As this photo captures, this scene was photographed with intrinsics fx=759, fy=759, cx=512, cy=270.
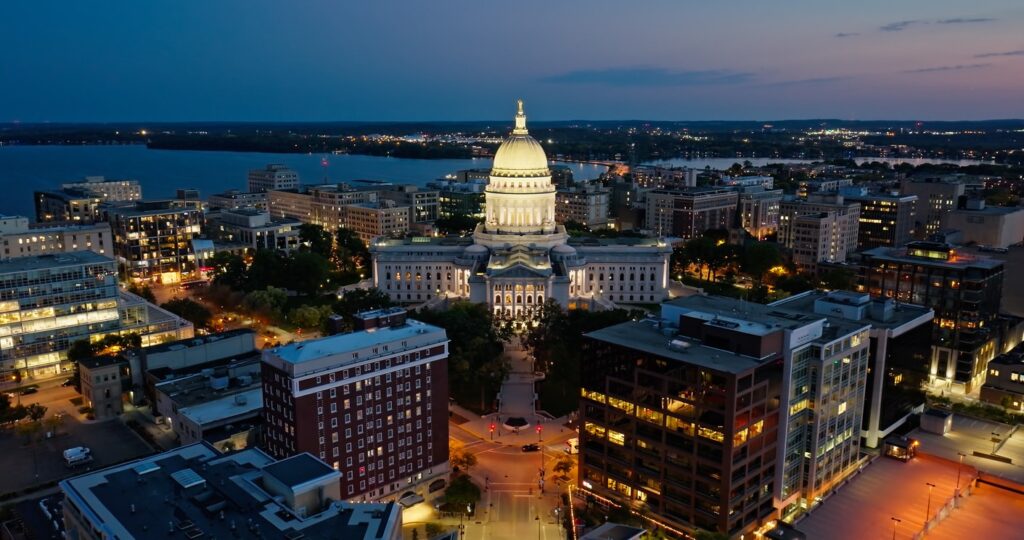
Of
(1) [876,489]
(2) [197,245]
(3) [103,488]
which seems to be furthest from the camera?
(2) [197,245]

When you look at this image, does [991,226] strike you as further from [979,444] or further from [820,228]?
[979,444]

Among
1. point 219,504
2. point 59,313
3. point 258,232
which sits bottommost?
point 59,313

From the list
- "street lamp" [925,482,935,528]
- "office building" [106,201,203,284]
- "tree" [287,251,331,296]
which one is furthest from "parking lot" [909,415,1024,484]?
"office building" [106,201,203,284]

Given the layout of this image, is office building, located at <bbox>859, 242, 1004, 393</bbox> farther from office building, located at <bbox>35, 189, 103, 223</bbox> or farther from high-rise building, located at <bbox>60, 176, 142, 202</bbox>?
high-rise building, located at <bbox>60, 176, 142, 202</bbox>

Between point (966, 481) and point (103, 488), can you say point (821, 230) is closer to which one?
point (966, 481)

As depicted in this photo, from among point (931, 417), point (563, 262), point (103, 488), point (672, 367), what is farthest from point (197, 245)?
point (931, 417)

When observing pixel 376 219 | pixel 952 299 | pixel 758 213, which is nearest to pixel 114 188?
pixel 376 219
